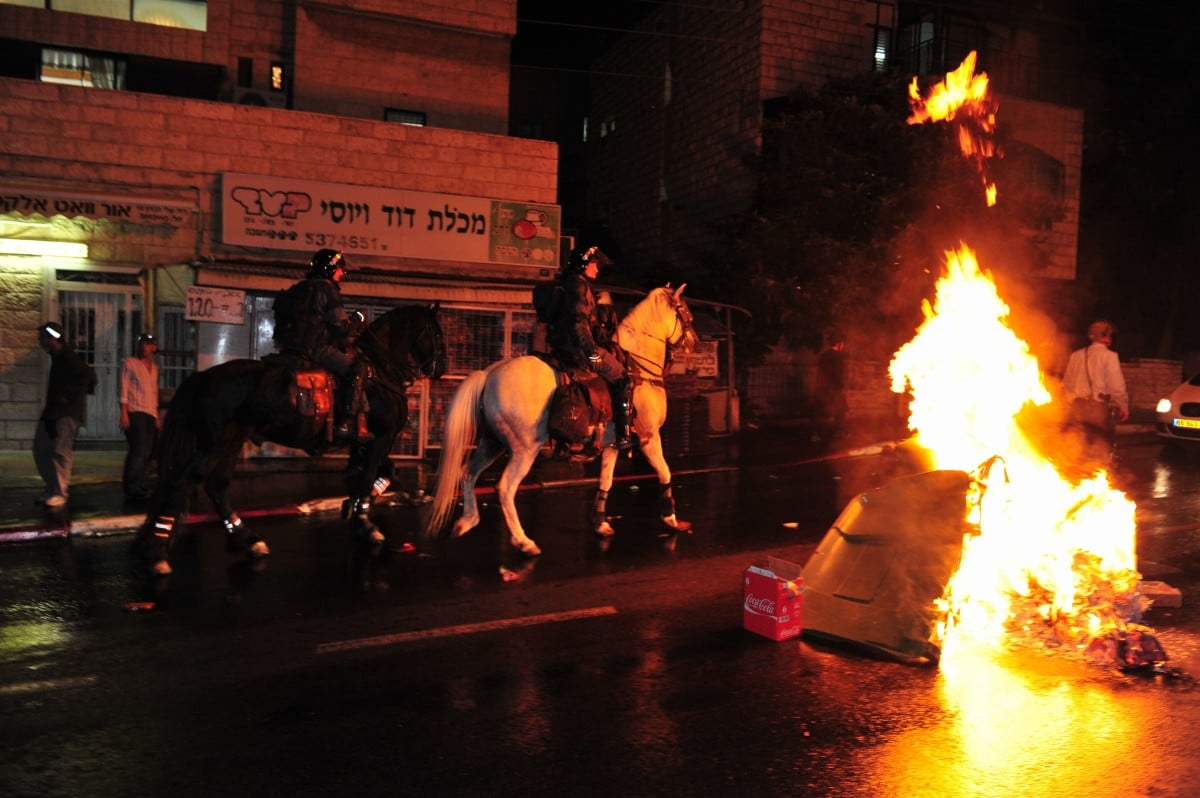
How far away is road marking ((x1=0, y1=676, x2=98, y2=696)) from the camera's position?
17.3 ft

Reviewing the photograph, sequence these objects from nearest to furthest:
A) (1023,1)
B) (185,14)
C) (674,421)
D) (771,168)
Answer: (674,421) < (185,14) < (771,168) < (1023,1)

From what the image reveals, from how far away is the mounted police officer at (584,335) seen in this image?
8.86 metres

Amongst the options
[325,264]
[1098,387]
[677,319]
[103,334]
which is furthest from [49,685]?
[103,334]

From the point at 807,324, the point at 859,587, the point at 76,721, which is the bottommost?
the point at 76,721

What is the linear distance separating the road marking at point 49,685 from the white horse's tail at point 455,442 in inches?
136

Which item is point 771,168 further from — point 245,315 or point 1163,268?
point 1163,268

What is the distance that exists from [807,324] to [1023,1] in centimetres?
1448

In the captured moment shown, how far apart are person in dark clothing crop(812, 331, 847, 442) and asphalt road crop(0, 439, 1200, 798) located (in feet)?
34.9

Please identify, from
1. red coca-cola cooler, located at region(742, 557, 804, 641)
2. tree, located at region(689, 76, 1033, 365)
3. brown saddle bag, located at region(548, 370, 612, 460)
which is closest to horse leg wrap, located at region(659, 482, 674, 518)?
brown saddle bag, located at region(548, 370, 612, 460)

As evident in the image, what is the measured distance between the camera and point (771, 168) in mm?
23609

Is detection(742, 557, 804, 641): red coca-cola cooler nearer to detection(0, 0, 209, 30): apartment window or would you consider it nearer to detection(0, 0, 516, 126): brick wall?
detection(0, 0, 516, 126): brick wall

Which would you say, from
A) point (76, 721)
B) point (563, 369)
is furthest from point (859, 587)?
point (76, 721)

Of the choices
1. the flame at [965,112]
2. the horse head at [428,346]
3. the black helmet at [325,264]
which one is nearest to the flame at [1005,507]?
the horse head at [428,346]

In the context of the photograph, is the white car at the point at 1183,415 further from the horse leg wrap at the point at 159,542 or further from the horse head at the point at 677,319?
the horse leg wrap at the point at 159,542
